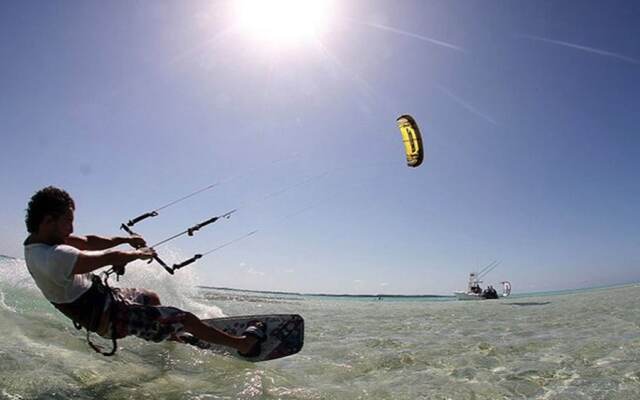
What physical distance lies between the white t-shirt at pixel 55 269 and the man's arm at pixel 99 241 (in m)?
1.15

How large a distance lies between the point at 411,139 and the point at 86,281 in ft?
36.2

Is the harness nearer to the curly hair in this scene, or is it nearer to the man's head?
the man's head

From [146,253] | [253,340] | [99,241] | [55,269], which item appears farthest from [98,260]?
[253,340]

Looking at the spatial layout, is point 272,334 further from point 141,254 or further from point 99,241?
point 99,241

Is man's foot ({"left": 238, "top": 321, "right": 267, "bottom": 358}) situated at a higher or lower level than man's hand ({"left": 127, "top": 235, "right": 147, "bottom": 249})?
lower

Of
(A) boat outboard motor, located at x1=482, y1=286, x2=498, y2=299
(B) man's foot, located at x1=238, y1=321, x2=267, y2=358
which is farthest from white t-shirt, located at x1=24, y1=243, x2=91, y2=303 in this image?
(A) boat outboard motor, located at x1=482, y1=286, x2=498, y2=299

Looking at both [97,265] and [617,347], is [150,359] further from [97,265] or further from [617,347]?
[617,347]

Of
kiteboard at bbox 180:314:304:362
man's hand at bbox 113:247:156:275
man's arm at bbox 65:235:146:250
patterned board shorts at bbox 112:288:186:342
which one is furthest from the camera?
kiteboard at bbox 180:314:304:362

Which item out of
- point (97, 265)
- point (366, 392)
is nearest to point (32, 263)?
point (97, 265)

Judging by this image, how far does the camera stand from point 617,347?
927cm

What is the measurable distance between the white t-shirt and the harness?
0.52 ft

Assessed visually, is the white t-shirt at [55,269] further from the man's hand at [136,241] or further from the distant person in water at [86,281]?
the man's hand at [136,241]

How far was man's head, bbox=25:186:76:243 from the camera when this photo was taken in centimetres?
529

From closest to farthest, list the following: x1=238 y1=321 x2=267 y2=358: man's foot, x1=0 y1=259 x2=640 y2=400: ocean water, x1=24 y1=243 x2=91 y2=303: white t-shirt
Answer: x1=24 y1=243 x2=91 y2=303: white t-shirt
x1=0 y1=259 x2=640 y2=400: ocean water
x1=238 y1=321 x2=267 y2=358: man's foot
